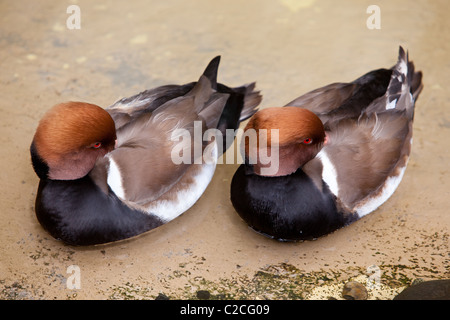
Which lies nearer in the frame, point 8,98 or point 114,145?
point 114,145

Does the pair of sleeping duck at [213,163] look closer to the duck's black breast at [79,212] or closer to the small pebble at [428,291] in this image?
the duck's black breast at [79,212]

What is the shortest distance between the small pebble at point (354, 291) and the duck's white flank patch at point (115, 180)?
4.61 feet

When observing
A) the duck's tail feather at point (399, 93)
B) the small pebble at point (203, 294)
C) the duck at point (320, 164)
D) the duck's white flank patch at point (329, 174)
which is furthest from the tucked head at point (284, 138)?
the small pebble at point (203, 294)

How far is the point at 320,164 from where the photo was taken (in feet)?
12.3

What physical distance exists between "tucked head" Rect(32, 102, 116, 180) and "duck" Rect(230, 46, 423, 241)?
0.84 meters

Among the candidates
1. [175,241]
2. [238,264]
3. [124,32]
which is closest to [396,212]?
[238,264]

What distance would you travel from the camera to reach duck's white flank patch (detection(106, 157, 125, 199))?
3.67 m

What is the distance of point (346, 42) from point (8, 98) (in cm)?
288

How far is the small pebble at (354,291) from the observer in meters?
3.45

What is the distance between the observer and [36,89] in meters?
4.96

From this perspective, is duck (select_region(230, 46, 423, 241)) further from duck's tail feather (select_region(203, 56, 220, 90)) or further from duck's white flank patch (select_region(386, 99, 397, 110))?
duck's tail feather (select_region(203, 56, 220, 90))

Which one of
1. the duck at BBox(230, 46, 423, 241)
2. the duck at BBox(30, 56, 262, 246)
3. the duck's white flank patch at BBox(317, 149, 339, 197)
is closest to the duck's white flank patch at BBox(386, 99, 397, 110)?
the duck at BBox(230, 46, 423, 241)

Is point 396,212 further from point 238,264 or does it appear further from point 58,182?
point 58,182

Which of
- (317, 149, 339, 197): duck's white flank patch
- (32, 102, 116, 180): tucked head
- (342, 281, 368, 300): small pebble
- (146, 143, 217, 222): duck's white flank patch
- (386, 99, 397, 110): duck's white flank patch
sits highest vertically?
(32, 102, 116, 180): tucked head
